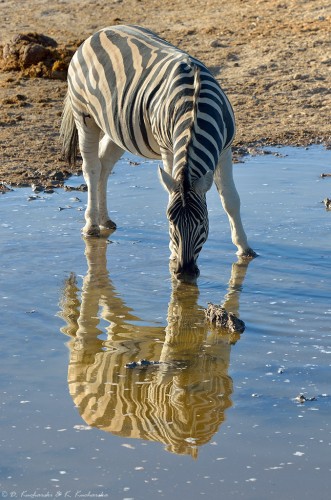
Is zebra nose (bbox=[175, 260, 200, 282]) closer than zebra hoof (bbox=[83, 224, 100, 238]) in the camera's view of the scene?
Yes

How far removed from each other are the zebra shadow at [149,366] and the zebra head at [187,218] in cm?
27

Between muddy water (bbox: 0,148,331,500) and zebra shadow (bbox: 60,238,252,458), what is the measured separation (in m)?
0.01

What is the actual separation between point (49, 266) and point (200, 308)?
1367 millimetres

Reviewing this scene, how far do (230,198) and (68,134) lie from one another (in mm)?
2051

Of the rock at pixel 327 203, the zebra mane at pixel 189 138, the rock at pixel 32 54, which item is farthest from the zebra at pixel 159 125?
the rock at pixel 32 54

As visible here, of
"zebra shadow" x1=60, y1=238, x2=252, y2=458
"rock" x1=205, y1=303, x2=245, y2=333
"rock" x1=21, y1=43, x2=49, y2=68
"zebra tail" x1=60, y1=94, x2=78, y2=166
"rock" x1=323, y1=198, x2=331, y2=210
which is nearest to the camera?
"zebra shadow" x1=60, y1=238, x2=252, y2=458

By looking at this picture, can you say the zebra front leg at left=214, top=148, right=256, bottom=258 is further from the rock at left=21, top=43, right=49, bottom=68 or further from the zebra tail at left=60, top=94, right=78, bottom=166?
the rock at left=21, top=43, right=49, bottom=68

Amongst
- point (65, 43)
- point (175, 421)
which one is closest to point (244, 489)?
point (175, 421)

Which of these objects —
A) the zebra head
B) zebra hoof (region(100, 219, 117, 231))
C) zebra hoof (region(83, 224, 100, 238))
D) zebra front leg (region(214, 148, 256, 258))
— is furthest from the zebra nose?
zebra hoof (region(100, 219, 117, 231))

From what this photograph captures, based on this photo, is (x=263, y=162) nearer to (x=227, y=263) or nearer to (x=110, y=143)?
(x=110, y=143)

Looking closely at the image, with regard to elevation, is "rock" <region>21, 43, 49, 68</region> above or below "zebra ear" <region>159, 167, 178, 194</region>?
above

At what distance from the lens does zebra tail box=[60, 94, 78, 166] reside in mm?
8586

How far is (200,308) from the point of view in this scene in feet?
21.1

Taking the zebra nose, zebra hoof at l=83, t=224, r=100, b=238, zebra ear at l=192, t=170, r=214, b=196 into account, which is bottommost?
zebra hoof at l=83, t=224, r=100, b=238
